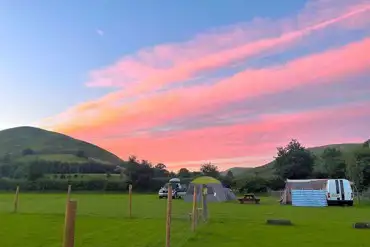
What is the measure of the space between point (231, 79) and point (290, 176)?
47.9 meters

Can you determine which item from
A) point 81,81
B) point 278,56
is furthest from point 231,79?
point 81,81

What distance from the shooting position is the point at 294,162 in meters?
78.9

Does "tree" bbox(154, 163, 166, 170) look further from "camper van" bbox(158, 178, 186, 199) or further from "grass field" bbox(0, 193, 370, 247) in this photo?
"grass field" bbox(0, 193, 370, 247)

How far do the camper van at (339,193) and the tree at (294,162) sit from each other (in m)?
37.7

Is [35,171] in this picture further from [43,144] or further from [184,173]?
[43,144]

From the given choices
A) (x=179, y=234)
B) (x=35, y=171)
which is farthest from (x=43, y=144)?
(x=179, y=234)

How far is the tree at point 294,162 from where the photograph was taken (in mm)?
76975

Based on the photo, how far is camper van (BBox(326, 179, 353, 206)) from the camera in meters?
38.1

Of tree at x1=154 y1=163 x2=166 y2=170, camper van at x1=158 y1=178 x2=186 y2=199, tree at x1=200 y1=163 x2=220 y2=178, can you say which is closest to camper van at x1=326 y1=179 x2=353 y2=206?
camper van at x1=158 y1=178 x2=186 y2=199

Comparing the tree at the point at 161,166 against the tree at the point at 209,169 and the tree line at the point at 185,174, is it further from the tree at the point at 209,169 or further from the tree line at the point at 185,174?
the tree at the point at 209,169

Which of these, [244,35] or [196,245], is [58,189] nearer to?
[244,35]

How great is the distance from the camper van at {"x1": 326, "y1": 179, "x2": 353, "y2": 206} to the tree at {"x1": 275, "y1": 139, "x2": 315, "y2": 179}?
3772 centimetres

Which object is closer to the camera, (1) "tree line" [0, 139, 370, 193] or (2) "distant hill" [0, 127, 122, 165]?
(1) "tree line" [0, 139, 370, 193]

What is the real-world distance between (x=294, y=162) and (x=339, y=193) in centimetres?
4128
